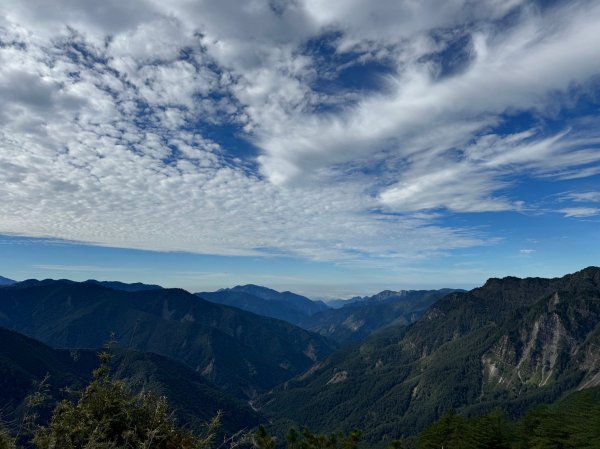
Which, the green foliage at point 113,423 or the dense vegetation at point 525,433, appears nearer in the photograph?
the green foliage at point 113,423

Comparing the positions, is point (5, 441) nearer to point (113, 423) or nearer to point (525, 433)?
point (113, 423)

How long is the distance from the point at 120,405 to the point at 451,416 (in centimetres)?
10374

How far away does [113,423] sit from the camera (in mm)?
23000

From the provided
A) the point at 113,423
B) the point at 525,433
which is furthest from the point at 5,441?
the point at 525,433

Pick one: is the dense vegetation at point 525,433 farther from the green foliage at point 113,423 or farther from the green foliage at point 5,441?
the green foliage at point 5,441

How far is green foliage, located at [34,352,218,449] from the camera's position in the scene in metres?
21.3

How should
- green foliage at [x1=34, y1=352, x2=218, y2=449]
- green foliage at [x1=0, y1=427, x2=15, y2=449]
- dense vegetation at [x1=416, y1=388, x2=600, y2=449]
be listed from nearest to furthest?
green foliage at [x1=34, y1=352, x2=218, y2=449] → green foliage at [x1=0, y1=427, x2=15, y2=449] → dense vegetation at [x1=416, y1=388, x2=600, y2=449]

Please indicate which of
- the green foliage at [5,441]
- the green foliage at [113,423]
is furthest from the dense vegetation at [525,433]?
the green foliage at [5,441]

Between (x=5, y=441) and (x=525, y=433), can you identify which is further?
(x=525, y=433)

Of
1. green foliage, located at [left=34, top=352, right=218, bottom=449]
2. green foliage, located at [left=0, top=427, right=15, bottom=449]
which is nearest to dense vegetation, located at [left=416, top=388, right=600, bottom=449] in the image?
green foliage, located at [left=34, top=352, right=218, bottom=449]

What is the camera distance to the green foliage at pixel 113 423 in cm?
2133

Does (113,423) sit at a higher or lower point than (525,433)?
higher

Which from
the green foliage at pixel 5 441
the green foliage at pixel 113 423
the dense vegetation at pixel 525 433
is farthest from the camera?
the dense vegetation at pixel 525 433

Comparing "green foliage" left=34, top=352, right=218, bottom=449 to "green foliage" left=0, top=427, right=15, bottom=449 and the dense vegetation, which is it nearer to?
"green foliage" left=0, top=427, right=15, bottom=449
